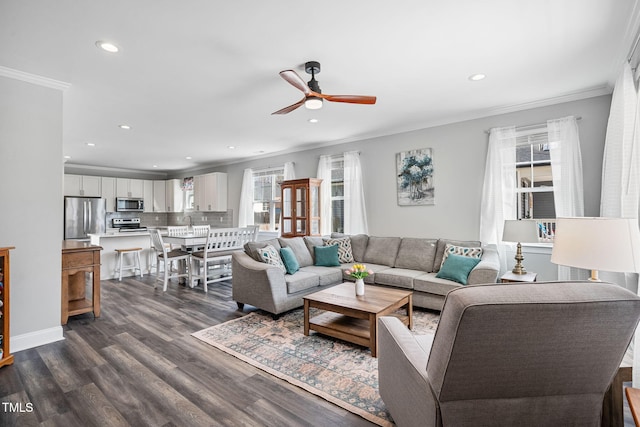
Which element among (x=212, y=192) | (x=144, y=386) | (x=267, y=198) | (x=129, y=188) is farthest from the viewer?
→ (x=129, y=188)

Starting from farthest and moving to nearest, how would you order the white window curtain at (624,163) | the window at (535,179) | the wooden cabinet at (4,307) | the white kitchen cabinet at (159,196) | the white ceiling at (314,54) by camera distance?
the white kitchen cabinet at (159,196), the window at (535,179), the wooden cabinet at (4,307), the white window curtain at (624,163), the white ceiling at (314,54)

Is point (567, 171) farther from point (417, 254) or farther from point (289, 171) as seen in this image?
point (289, 171)

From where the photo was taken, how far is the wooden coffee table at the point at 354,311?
272 centimetres

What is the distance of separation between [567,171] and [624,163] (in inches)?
44.8

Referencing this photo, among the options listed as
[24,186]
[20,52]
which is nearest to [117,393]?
[24,186]

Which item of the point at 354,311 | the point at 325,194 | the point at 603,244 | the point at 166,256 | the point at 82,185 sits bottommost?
the point at 354,311

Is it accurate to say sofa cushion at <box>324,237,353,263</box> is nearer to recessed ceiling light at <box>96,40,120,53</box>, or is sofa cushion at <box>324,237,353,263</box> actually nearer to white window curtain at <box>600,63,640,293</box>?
white window curtain at <box>600,63,640,293</box>

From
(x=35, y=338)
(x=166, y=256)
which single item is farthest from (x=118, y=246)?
(x=35, y=338)

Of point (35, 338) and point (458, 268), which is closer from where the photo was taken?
point (35, 338)

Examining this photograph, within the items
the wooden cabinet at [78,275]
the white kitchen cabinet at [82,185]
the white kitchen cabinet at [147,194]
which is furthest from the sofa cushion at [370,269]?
the white kitchen cabinet at [82,185]

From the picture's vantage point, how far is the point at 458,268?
370cm

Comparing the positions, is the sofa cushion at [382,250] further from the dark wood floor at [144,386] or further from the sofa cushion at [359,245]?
the dark wood floor at [144,386]

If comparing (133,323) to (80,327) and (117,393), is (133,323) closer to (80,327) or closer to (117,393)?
(80,327)

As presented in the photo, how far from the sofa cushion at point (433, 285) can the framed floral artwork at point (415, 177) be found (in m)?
1.38
